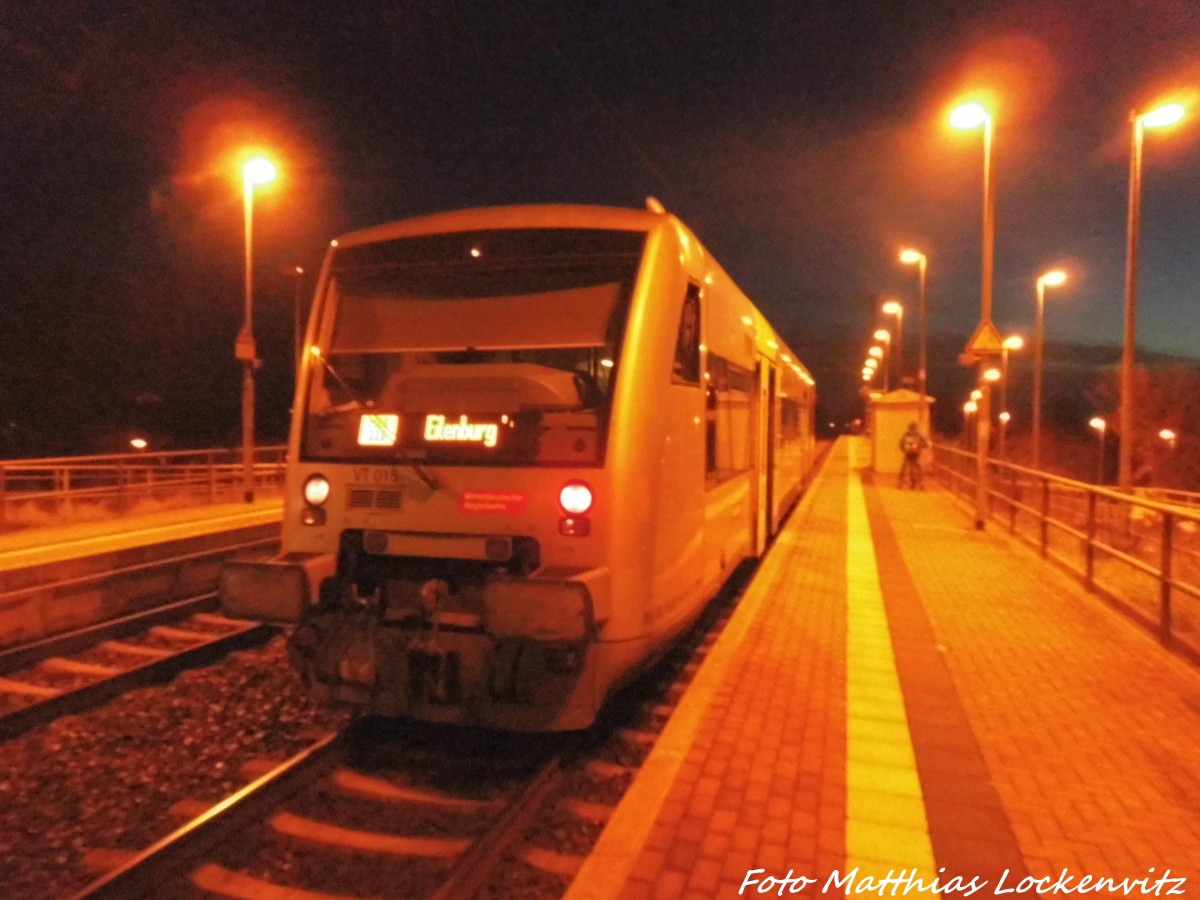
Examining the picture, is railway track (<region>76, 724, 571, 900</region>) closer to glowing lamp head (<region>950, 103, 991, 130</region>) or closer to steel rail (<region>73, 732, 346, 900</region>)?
steel rail (<region>73, 732, 346, 900</region>)

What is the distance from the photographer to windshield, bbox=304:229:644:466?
5.44 m

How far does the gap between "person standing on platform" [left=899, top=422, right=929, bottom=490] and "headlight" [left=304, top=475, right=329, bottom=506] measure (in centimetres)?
2076

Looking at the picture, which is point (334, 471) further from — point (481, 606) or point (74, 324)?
point (74, 324)

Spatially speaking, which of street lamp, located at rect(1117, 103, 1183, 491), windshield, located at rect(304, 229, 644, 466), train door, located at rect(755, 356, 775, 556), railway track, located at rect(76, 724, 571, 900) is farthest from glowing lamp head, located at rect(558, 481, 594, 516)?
street lamp, located at rect(1117, 103, 1183, 491)

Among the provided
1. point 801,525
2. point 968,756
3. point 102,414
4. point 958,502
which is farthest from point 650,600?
point 102,414

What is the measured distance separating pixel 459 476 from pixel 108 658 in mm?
4216

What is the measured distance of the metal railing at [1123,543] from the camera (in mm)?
7777

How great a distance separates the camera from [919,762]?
5.34 metres

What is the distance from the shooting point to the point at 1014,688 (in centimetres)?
682

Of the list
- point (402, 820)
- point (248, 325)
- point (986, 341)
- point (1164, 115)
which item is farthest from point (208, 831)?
point (248, 325)

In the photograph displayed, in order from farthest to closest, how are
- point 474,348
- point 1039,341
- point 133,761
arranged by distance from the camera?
point 1039,341 < point 474,348 < point 133,761

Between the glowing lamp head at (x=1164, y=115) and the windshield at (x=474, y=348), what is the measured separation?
13.1 meters

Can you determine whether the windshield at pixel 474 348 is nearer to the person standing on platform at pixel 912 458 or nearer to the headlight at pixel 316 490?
the headlight at pixel 316 490

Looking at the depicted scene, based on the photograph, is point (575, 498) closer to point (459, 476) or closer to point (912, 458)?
point (459, 476)
